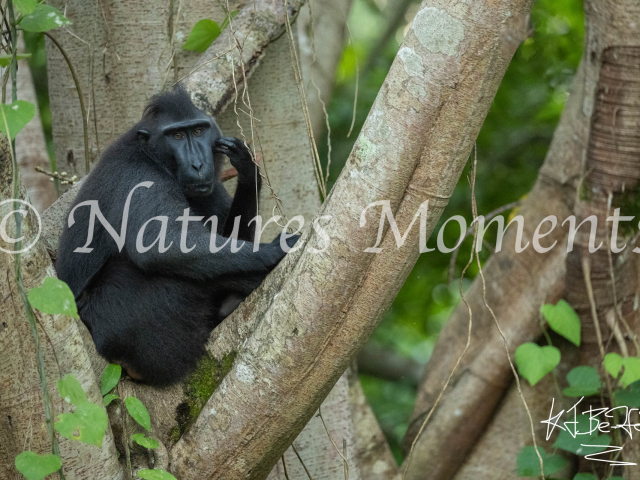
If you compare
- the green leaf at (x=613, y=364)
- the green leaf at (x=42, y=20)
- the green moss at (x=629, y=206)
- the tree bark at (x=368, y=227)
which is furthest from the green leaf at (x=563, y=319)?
the green leaf at (x=42, y=20)

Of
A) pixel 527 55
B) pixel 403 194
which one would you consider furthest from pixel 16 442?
pixel 527 55

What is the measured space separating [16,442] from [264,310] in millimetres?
945

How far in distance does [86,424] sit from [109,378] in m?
0.63

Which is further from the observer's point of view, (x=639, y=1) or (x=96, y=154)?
(x=96, y=154)

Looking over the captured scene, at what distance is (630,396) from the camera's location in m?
3.42

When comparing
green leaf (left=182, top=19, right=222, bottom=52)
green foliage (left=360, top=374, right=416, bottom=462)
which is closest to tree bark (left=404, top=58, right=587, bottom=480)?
green foliage (left=360, top=374, right=416, bottom=462)

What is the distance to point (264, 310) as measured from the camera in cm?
252

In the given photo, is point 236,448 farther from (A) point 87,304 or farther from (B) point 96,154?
(B) point 96,154

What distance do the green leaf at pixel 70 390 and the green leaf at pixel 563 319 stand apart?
2421mm

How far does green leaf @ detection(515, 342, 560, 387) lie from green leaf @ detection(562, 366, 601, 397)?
0.24m

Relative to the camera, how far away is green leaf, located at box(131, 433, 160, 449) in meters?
2.54

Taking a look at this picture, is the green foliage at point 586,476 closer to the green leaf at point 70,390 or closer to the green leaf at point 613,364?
the green leaf at point 613,364

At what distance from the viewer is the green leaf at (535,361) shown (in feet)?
10.8

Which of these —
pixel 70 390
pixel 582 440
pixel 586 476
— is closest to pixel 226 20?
pixel 70 390
